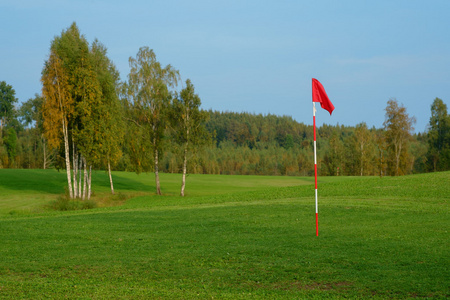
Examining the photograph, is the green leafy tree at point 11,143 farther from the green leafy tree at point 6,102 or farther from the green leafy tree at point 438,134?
the green leafy tree at point 438,134

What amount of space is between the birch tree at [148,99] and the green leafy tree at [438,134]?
5651 cm

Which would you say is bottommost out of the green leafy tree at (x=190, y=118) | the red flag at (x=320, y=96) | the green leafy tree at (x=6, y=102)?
the red flag at (x=320, y=96)

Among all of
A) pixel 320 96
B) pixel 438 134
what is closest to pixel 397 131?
pixel 438 134

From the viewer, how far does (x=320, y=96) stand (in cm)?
1372

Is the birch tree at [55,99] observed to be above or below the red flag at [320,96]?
above

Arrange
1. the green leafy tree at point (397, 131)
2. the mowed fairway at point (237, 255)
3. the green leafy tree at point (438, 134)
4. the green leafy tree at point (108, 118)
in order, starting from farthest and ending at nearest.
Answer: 1. the green leafy tree at point (438, 134)
2. the green leafy tree at point (397, 131)
3. the green leafy tree at point (108, 118)
4. the mowed fairway at point (237, 255)

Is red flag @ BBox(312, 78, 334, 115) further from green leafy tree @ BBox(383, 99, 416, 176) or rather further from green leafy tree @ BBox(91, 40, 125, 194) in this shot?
green leafy tree @ BBox(383, 99, 416, 176)

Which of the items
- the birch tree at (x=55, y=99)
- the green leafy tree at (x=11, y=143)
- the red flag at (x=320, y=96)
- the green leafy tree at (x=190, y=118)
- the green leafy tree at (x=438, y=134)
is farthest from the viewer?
the green leafy tree at (x=11, y=143)

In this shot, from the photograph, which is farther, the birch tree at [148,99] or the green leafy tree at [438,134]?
the green leafy tree at [438,134]

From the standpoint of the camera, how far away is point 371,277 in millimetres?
8383

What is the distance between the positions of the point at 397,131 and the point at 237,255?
57652 millimetres

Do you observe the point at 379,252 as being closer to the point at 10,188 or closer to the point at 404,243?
the point at 404,243

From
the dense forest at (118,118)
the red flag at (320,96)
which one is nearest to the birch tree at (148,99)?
the dense forest at (118,118)

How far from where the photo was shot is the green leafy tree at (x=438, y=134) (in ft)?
262
